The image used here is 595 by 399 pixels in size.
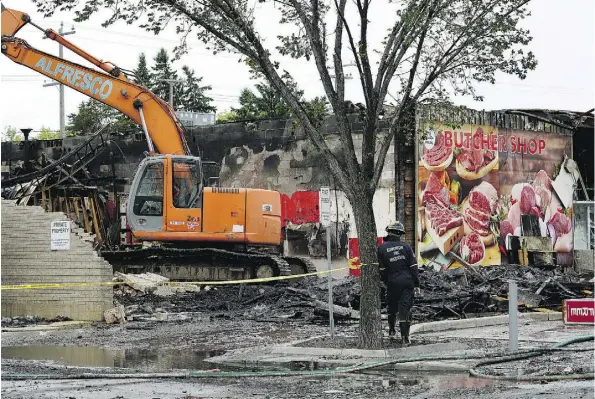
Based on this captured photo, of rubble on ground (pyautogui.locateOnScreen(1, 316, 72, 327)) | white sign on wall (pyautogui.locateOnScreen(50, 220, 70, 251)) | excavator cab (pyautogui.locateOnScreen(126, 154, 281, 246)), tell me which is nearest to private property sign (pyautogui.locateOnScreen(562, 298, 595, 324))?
white sign on wall (pyautogui.locateOnScreen(50, 220, 70, 251))

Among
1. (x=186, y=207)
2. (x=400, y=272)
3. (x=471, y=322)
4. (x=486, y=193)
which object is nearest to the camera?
(x=400, y=272)

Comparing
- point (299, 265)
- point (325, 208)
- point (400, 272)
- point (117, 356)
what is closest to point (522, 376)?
point (400, 272)

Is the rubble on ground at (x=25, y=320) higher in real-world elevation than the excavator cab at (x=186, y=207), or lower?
lower

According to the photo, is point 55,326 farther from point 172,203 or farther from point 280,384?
point 280,384

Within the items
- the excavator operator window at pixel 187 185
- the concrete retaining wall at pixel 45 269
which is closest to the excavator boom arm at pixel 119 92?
the excavator operator window at pixel 187 185

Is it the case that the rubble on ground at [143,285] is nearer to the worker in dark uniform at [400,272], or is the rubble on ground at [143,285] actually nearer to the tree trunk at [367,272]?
the worker in dark uniform at [400,272]

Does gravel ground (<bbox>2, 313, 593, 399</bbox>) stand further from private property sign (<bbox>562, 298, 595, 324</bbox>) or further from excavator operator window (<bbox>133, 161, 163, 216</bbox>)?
excavator operator window (<bbox>133, 161, 163, 216</bbox>)

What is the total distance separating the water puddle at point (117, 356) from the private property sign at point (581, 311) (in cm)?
483

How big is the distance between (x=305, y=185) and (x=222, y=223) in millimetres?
7066

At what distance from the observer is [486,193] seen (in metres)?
35.2

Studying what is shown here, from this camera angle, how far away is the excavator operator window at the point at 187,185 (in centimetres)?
2677

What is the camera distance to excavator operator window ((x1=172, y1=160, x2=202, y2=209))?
87.8 ft

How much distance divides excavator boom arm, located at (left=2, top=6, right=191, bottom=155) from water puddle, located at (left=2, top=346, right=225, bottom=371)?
39.6 feet

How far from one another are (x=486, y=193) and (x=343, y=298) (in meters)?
13.9
